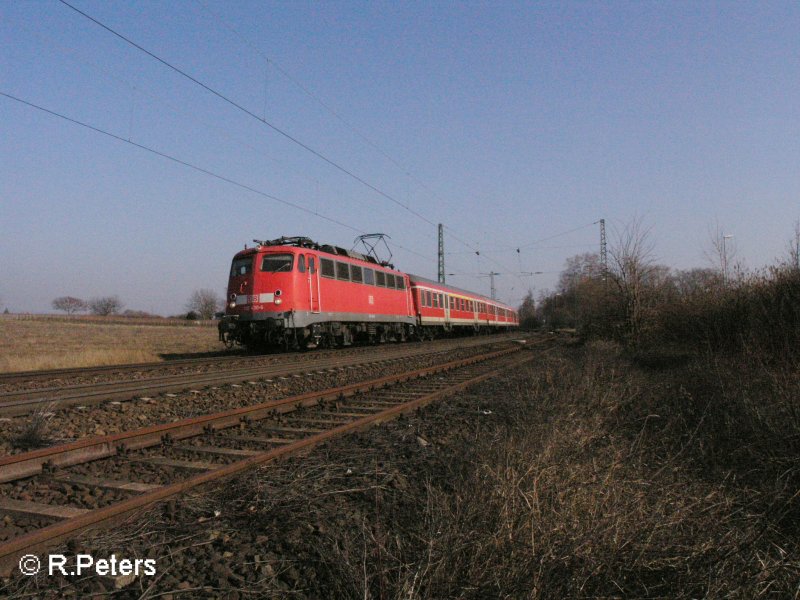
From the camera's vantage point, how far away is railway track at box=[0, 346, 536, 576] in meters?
3.40

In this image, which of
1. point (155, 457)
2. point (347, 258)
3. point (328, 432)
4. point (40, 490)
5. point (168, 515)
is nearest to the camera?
point (168, 515)

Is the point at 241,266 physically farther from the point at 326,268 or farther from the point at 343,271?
the point at 343,271

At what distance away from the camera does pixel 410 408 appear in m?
7.72

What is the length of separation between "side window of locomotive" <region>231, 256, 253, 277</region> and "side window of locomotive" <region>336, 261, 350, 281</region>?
3106mm

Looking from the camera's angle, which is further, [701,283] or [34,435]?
[701,283]

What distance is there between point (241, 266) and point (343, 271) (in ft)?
11.9

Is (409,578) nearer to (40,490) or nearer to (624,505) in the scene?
(624,505)

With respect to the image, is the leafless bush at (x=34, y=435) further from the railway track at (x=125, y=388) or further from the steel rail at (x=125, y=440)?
the railway track at (x=125, y=388)

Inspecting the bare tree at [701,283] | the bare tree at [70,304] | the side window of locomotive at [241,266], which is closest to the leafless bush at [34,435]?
the side window of locomotive at [241,266]

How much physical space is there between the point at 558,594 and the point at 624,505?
3.12ft

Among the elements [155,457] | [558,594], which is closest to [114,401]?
[155,457]

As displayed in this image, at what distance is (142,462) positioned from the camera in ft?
16.0
